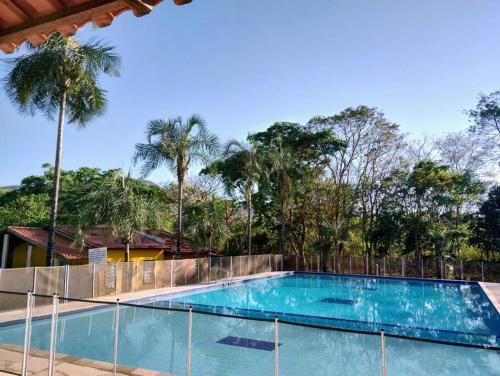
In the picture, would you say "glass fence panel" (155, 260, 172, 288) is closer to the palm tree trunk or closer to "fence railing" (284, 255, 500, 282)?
the palm tree trunk

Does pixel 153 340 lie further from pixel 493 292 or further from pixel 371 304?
pixel 493 292

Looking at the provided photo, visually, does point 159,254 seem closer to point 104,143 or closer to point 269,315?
point 104,143

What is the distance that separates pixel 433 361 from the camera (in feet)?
24.9

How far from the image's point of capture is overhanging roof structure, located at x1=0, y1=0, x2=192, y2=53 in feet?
8.35

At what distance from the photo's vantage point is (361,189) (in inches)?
1222

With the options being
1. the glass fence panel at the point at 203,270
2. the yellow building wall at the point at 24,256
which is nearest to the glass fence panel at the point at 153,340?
the glass fence panel at the point at 203,270

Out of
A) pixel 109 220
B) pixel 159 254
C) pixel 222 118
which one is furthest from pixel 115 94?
pixel 159 254

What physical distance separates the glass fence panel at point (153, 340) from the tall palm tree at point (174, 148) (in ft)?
28.4

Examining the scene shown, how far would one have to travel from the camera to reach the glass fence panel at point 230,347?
7582 mm

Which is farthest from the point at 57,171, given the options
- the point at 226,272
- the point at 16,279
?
the point at 226,272

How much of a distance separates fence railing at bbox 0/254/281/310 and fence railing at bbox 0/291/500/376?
1.05 meters

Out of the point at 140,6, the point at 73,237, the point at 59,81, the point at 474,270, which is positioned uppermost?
the point at 59,81

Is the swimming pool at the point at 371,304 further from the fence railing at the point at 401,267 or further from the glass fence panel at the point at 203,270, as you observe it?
the fence railing at the point at 401,267

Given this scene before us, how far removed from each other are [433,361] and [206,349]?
4.72 metres
